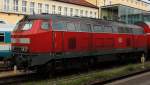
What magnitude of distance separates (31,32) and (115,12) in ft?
191

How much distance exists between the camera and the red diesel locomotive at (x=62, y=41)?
1717 centimetres

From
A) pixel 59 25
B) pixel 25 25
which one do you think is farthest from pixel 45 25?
pixel 25 25

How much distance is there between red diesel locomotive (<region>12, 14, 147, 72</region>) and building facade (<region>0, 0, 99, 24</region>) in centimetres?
2683

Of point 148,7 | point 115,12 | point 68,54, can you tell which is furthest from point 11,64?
point 148,7

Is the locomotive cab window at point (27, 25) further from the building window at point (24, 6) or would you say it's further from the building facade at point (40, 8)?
the building window at point (24, 6)

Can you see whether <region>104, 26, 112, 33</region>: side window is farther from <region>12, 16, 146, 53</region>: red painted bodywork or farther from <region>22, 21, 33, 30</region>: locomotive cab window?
<region>22, 21, 33, 30</region>: locomotive cab window

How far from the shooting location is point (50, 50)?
1755 cm

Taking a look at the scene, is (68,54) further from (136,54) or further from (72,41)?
(136,54)

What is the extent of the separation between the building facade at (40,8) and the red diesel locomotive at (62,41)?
2683 centimetres

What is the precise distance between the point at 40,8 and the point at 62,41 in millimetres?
37557

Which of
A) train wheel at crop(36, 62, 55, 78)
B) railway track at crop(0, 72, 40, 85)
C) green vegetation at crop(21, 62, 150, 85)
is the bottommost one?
railway track at crop(0, 72, 40, 85)

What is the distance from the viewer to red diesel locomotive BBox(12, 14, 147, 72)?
1717 cm

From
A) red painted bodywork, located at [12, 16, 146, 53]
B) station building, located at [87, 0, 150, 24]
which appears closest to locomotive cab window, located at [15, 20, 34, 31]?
red painted bodywork, located at [12, 16, 146, 53]

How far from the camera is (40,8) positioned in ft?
180
